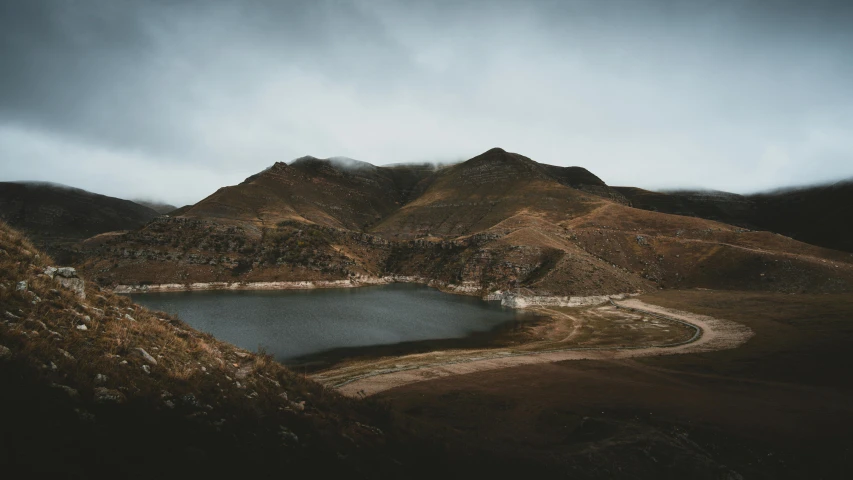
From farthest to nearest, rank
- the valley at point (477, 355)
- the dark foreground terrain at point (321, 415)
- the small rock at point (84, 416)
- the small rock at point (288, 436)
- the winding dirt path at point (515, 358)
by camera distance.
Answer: the winding dirt path at point (515, 358)
the small rock at point (288, 436)
the valley at point (477, 355)
the dark foreground terrain at point (321, 415)
the small rock at point (84, 416)

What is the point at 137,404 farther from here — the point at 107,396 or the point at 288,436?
the point at 288,436

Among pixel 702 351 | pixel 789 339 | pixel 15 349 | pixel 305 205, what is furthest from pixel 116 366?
pixel 305 205

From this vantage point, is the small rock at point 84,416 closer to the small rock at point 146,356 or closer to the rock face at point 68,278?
the small rock at point 146,356

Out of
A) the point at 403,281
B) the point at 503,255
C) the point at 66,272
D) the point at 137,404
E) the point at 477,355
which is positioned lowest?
the point at 403,281

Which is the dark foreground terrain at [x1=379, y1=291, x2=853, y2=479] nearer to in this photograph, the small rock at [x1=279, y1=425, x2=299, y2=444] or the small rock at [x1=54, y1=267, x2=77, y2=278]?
the small rock at [x1=279, y1=425, x2=299, y2=444]

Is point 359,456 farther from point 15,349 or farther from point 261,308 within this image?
point 261,308

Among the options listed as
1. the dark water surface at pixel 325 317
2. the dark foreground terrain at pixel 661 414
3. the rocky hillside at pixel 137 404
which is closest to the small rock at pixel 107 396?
the rocky hillside at pixel 137 404

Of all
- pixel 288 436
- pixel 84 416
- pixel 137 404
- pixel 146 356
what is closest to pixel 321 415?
pixel 288 436
